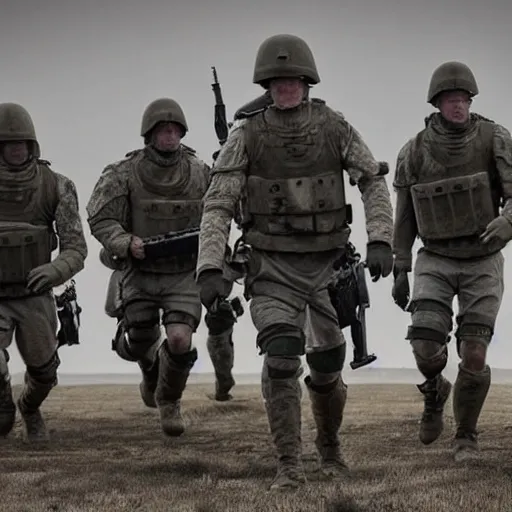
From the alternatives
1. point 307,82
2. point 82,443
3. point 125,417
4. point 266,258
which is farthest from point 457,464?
point 125,417

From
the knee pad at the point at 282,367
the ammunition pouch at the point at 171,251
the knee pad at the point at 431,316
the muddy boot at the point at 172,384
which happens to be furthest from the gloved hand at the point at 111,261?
the knee pad at the point at 282,367

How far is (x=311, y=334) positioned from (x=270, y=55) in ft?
5.33

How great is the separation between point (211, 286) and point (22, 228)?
3121 millimetres

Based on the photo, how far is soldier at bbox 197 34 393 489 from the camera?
855 centimetres

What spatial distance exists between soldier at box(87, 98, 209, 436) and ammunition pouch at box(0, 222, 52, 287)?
1.73ft

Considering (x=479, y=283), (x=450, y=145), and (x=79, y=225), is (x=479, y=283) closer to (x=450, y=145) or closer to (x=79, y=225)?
(x=450, y=145)

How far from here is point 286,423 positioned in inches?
321

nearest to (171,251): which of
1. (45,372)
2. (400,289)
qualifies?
(45,372)

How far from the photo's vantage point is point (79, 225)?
36.5ft

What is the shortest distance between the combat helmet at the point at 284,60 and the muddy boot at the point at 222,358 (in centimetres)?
576

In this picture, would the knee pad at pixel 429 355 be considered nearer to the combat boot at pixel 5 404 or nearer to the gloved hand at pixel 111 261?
the gloved hand at pixel 111 261

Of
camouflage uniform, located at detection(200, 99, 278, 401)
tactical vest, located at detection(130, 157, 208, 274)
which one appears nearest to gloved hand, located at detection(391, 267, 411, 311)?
tactical vest, located at detection(130, 157, 208, 274)

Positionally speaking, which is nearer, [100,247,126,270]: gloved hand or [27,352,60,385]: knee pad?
[27,352,60,385]: knee pad

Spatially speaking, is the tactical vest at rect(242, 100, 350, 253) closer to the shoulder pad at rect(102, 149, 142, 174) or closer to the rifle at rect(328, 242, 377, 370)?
the rifle at rect(328, 242, 377, 370)
